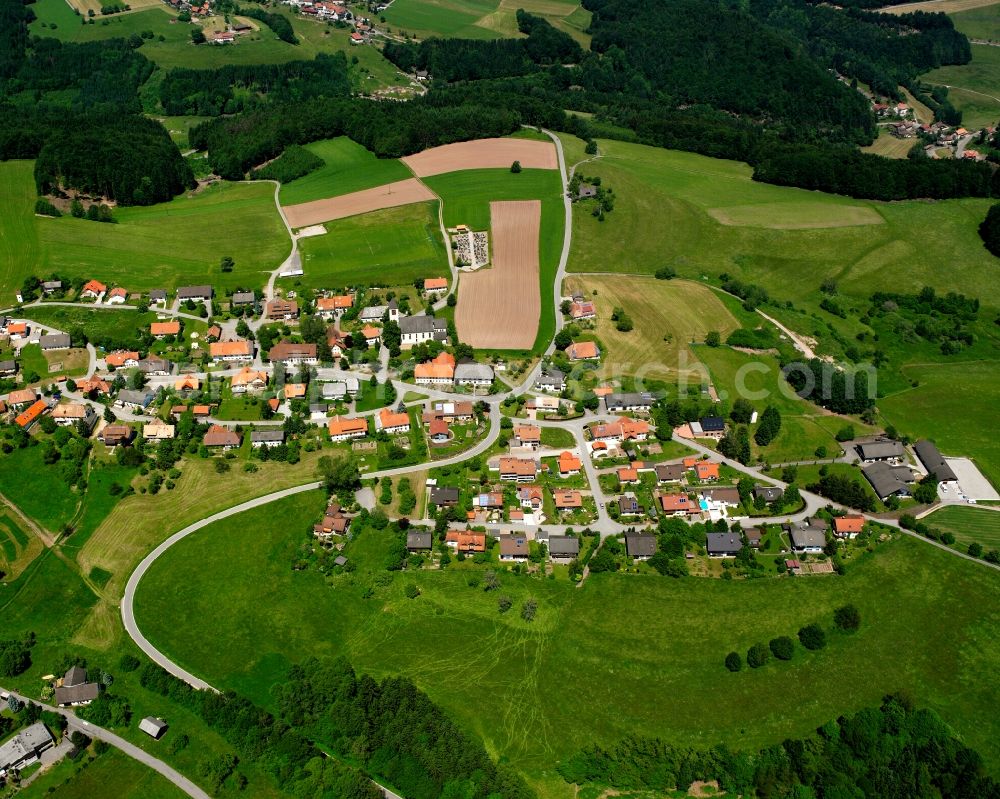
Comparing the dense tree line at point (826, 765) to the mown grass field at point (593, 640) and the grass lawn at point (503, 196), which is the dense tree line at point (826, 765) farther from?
the grass lawn at point (503, 196)

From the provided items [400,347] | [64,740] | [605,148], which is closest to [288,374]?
[400,347]

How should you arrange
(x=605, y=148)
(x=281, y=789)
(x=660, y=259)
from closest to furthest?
(x=281, y=789), (x=660, y=259), (x=605, y=148)

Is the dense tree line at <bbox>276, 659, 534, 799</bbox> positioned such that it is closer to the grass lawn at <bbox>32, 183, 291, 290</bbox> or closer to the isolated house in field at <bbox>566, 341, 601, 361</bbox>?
the isolated house in field at <bbox>566, 341, 601, 361</bbox>

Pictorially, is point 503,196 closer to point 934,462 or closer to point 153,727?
point 934,462

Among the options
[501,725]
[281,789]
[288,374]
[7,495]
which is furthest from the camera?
[288,374]

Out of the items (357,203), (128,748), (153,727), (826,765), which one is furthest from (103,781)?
(357,203)

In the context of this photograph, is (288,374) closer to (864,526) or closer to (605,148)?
(864,526)
